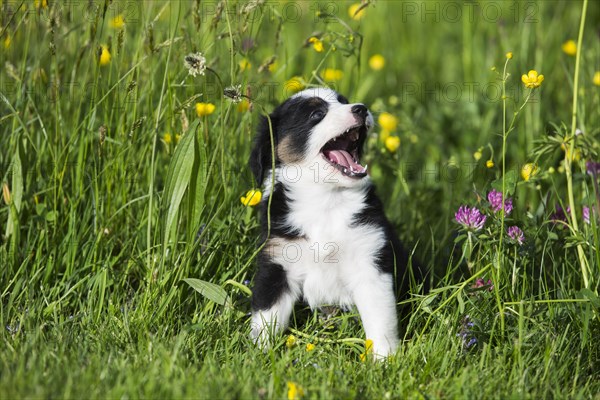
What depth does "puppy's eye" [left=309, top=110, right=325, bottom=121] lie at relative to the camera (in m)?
3.36

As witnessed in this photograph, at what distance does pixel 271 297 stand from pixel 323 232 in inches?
12.7

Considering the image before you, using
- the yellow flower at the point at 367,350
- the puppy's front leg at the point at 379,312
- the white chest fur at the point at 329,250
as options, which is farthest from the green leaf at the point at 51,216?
the yellow flower at the point at 367,350

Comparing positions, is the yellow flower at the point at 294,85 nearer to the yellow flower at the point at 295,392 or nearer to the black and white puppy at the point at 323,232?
the black and white puppy at the point at 323,232

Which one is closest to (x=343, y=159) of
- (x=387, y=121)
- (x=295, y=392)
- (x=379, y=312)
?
(x=379, y=312)

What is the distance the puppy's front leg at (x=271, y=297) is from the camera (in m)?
3.12

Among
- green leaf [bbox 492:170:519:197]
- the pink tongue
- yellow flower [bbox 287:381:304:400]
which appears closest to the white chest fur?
the pink tongue

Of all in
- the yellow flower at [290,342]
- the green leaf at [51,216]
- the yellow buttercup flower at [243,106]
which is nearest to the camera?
the yellow flower at [290,342]

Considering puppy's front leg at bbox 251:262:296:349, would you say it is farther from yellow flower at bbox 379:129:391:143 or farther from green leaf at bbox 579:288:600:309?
yellow flower at bbox 379:129:391:143

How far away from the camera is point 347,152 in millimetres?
3443

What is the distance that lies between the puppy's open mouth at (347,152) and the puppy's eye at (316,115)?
110 mm

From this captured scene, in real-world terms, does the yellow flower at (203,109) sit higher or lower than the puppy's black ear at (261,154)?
higher

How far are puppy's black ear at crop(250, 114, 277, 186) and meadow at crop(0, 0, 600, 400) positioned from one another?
15 cm

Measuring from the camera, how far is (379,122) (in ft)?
16.3

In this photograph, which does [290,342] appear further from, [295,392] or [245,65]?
[245,65]
